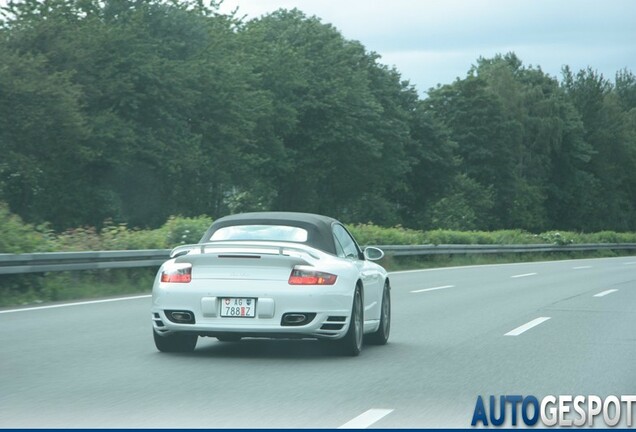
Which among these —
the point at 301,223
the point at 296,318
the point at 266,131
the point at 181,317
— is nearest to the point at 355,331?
the point at 296,318

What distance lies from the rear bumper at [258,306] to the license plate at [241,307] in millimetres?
33

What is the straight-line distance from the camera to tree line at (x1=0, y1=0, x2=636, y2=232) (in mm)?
50781

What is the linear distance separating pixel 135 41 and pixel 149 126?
4.04m

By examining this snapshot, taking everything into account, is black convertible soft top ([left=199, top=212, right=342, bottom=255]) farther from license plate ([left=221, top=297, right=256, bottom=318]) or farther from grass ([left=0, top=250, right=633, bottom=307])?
grass ([left=0, top=250, right=633, bottom=307])

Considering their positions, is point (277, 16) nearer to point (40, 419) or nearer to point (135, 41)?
point (135, 41)

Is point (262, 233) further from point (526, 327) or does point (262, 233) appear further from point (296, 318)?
point (526, 327)

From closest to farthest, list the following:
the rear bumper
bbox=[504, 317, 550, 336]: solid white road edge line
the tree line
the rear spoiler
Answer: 1. the rear bumper
2. the rear spoiler
3. bbox=[504, 317, 550, 336]: solid white road edge line
4. the tree line

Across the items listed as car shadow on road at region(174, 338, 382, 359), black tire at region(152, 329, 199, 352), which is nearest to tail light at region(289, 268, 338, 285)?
car shadow on road at region(174, 338, 382, 359)

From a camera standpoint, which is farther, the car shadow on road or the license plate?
the car shadow on road

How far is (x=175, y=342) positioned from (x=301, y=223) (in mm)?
1735

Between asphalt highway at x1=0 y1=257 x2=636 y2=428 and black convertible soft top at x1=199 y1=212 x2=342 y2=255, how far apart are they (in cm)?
108

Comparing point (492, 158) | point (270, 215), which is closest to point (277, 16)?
point (492, 158)

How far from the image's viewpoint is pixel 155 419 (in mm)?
7184

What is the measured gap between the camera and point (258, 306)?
10.1m
